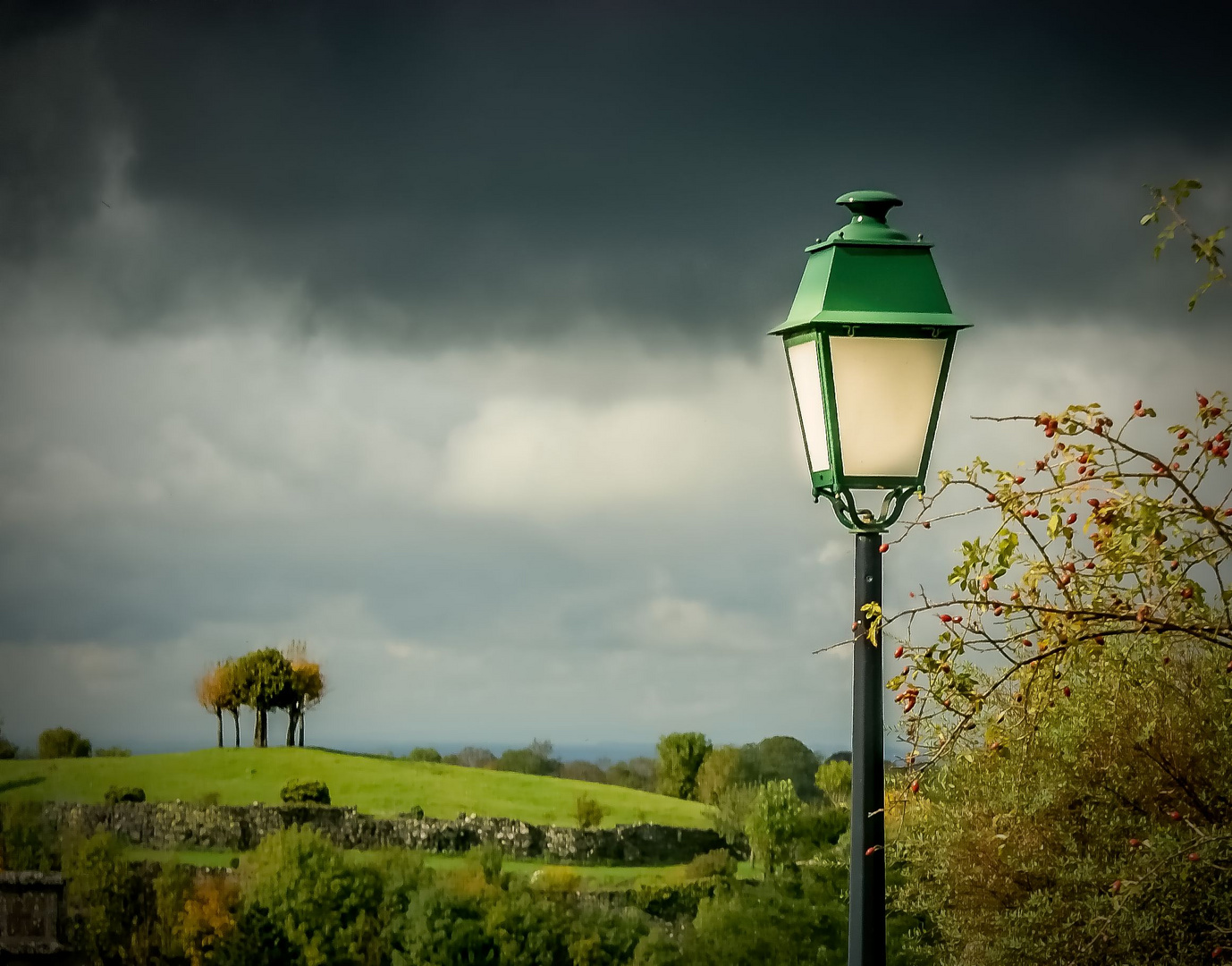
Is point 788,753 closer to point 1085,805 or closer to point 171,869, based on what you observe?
point 171,869

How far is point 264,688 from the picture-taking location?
23.2m

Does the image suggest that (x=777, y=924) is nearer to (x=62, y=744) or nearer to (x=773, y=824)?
(x=773, y=824)

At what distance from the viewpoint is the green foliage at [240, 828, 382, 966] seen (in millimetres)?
22297

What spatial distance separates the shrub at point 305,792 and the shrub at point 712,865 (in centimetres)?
661

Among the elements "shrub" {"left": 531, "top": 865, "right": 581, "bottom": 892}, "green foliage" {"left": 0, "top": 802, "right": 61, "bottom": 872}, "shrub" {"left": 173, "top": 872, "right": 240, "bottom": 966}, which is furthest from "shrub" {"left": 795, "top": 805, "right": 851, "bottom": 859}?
"green foliage" {"left": 0, "top": 802, "right": 61, "bottom": 872}

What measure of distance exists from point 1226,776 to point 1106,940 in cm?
122

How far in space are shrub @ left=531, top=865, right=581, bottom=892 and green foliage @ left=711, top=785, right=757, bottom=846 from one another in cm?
264

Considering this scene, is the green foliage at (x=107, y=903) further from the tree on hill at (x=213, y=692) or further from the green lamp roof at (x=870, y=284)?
the green lamp roof at (x=870, y=284)

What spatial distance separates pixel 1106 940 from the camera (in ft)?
25.6

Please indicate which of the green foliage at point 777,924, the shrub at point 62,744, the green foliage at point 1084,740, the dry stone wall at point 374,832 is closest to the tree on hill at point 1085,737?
the green foliage at point 1084,740

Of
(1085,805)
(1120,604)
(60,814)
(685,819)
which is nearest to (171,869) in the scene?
(60,814)

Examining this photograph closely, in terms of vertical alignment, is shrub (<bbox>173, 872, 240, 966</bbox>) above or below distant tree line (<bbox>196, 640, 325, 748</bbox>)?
below

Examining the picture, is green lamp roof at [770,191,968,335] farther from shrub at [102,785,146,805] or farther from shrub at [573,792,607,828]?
shrub at [102,785,146,805]

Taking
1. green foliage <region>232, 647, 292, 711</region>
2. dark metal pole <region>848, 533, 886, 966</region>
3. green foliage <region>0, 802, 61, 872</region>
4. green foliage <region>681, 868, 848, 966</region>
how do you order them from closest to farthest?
1. dark metal pole <region>848, 533, 886, 966</region>
2. green foliage <region>681, 868, 848, 966</region>
3. green foliage <region>0, 802, 61, 872</region>
4. green foliage <region>232, 647, 292, 711</region>
